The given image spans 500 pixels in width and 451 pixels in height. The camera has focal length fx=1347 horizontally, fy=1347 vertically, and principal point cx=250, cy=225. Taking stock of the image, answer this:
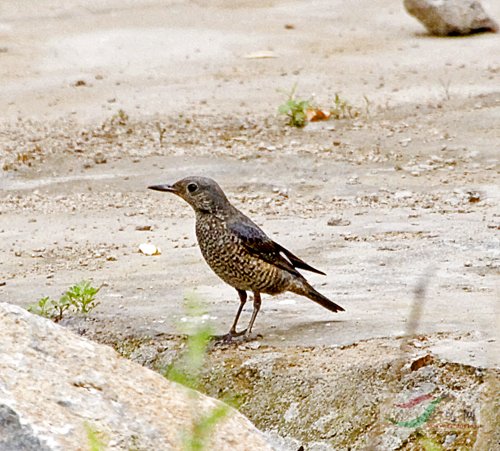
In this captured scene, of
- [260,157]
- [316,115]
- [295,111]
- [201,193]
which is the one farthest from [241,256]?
[316,115]

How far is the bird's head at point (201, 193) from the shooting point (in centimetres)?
655

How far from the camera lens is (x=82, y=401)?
3689 millimetres

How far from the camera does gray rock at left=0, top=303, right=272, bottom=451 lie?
3.48 metres

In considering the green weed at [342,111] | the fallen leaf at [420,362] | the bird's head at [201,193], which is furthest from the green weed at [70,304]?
the green weed at [342,111]

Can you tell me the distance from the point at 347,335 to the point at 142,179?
150 inches

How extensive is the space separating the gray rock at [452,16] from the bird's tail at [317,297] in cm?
785

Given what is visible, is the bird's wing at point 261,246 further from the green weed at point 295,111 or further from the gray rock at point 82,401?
the green weed at point 295,111

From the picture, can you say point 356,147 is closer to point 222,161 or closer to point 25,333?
point 222,161

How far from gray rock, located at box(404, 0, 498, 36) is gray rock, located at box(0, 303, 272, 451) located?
10.3m

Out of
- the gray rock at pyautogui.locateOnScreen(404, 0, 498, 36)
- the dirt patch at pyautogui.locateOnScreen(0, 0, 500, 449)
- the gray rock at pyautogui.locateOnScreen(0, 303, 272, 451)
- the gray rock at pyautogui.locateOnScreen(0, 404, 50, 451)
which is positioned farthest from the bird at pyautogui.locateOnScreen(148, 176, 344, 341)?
the gray rock at pyautogui.locateOnScreen(404, 0, 498, 36)

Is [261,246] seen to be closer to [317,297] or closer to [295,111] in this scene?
[317,297]

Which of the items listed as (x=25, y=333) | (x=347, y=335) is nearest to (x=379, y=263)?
(x=347, y=335)

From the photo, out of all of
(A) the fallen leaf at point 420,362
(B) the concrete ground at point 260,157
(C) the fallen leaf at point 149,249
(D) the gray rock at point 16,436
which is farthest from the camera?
(C) the fallen leaf at point 149,249

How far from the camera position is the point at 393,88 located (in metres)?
12.1
